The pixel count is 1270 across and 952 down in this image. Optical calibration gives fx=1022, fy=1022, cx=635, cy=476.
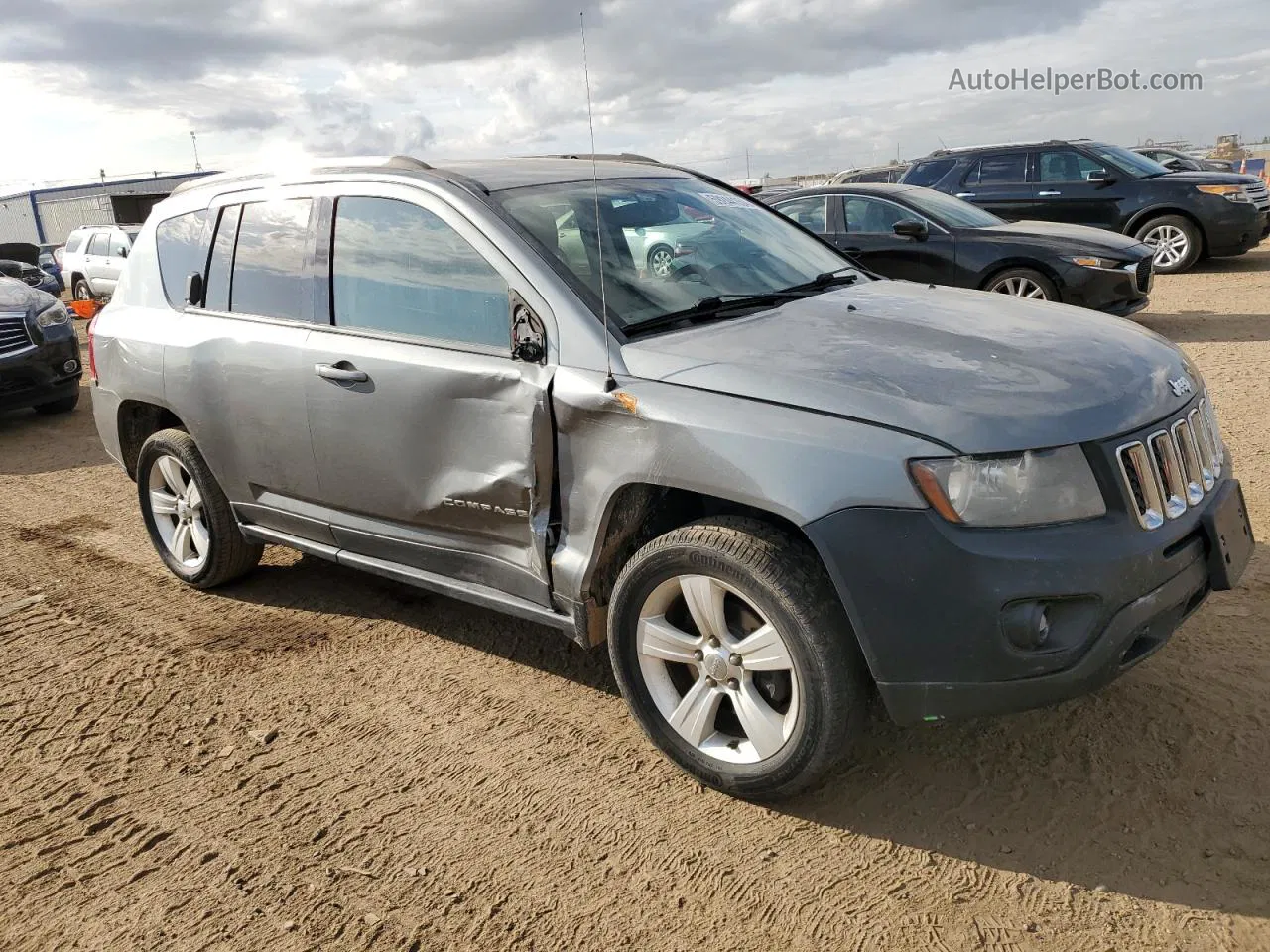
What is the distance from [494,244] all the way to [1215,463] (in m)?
2.30

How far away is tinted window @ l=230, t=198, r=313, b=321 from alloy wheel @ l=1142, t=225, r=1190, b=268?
39.3 feet

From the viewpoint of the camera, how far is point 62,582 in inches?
199

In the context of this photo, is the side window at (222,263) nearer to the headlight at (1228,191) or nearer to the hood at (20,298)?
the hood at (20,298)

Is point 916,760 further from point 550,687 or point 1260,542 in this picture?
point 1260,542

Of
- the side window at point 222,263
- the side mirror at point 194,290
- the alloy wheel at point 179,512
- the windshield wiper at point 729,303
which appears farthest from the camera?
the alloy wheel at point 179,512

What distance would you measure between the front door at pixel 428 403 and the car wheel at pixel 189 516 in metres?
0.92

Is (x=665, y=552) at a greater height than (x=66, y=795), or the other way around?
(x=665, y=552)

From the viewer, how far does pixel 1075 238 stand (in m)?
9.30

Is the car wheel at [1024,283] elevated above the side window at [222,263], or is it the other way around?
the side window at [222,263]

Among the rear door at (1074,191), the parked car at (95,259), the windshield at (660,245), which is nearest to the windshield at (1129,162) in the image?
the rear door at (1074,191)

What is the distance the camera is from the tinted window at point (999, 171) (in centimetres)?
1278

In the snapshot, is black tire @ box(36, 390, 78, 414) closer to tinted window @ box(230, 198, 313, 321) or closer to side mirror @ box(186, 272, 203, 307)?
side mirror @ box(186, 272, 203, 307)

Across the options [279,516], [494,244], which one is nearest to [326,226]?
[494,244]

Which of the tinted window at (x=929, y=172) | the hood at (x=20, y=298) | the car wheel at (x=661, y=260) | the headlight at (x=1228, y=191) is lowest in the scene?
the headlight at (x=1228, y=191)
